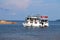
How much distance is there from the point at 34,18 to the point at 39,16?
496 cm

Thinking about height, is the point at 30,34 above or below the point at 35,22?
below

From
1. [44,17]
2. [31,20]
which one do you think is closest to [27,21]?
[31,20]

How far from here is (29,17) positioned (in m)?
83.1

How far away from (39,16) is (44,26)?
14.9ft

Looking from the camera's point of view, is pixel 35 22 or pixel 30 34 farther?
pixel 35 22

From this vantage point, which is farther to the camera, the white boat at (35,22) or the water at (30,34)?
the white boat at (35,22)

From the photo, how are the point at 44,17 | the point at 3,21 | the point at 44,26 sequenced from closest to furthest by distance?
the point at 44,17, the point at 44,26, the point at 3,21

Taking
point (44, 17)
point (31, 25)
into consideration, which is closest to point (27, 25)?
point (31, 25)

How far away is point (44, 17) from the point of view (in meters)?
79.1

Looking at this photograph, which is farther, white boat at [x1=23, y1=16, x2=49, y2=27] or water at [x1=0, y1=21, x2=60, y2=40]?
white boat at [x1=23, y1=16, x2=49, y2=27]

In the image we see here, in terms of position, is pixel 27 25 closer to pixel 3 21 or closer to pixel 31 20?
Answer: pixel 31 20

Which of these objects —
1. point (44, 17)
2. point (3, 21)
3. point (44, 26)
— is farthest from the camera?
point (3, 21)

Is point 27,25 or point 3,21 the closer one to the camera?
point 27,25

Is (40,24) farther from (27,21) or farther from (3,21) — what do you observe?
(3,21)
